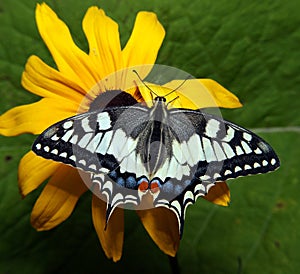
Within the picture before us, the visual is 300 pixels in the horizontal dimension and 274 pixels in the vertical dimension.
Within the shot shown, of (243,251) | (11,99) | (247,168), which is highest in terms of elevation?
(11,99)

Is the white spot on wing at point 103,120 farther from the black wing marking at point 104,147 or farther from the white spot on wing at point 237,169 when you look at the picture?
the white spot on wing at point 237,169

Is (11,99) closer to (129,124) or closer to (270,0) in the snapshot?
(129,124)

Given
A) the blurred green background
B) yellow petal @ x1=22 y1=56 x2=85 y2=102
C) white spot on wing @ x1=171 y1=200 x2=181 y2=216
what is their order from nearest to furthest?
white spot on wing @ x1=171 y1=200 x2=181 y2=216, yellow petal @ x1=22 y1=56 x2=85 y2=102, the blurred green background

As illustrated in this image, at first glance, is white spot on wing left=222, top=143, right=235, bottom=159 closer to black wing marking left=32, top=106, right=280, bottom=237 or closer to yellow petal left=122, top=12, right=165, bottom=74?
black wing marking left=32, top=106, right=280, bottom=237

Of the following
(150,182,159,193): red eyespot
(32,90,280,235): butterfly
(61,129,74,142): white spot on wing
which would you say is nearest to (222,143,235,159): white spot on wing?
(32,90,280,235): butterfly

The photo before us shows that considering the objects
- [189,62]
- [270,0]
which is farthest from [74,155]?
[270,0]

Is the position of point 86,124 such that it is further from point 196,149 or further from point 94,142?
point 196,149
